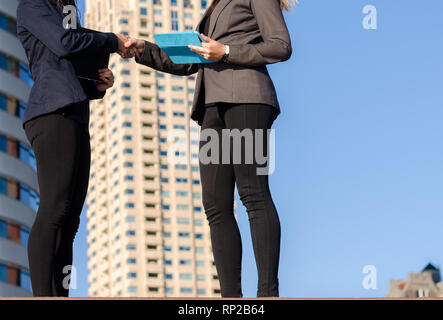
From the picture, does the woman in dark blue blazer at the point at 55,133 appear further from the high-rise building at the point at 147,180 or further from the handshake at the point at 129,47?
the high-rise building at the point at 147,180

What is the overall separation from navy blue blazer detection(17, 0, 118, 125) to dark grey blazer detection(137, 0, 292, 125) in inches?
35.8

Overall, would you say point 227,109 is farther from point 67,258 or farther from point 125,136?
point 125,136

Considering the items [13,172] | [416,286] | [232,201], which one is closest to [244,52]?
[232,201]

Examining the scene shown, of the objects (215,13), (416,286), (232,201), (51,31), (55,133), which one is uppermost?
(215,13)

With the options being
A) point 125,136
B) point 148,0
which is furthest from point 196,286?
Result: point 148,0

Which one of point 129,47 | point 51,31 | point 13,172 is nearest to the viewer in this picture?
point 51,31

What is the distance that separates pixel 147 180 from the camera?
156000 mm

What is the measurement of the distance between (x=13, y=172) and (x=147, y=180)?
95.3 metres

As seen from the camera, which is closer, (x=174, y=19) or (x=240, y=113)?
(x=240, y=113)

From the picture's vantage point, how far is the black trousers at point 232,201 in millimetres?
6586

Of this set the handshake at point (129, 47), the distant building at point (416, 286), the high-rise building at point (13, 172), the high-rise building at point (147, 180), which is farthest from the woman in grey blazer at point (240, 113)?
the high-rise building at point (147, 180)

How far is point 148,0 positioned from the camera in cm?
16338

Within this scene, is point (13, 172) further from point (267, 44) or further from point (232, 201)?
point (267, 44)
